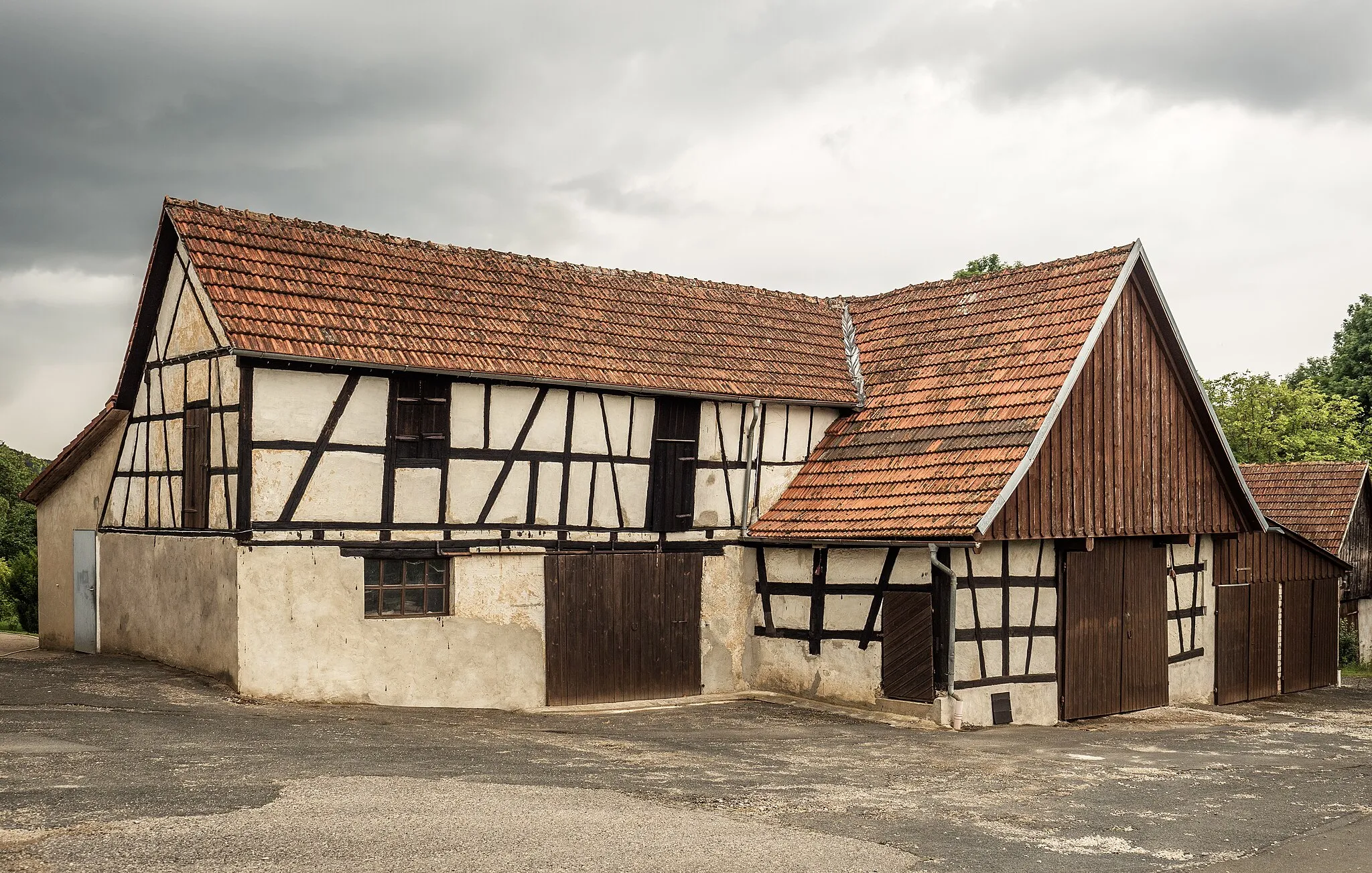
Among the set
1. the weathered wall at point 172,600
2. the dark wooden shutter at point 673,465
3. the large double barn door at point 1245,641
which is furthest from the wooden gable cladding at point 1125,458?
the weathered wall at point 172,600

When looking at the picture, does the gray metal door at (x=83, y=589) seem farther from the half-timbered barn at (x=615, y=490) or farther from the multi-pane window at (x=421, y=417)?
the multi-pane window at (x=421, y=417)

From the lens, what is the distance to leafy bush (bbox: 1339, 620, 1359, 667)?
114 ft

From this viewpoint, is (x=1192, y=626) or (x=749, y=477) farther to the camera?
(x=1192, y=626)

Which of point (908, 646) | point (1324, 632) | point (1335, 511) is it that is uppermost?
point (1335, 511)

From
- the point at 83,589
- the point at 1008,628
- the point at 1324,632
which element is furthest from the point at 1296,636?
the point at 83,589

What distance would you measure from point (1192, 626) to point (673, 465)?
31.3ft

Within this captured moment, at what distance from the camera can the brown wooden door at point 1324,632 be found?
26002mm

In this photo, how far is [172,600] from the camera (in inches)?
701

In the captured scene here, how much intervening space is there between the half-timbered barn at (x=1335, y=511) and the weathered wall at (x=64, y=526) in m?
27.5

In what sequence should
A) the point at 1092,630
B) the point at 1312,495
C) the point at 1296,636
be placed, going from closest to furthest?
the point at 1092,630 < the point at 1296,636 < the point at 1312,495

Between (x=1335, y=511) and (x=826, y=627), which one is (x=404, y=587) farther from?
(x=1335, y=511)

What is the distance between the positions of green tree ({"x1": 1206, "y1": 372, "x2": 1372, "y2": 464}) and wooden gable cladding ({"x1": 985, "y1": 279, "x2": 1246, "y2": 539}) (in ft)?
90.8

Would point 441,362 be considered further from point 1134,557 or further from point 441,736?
point 1134,557

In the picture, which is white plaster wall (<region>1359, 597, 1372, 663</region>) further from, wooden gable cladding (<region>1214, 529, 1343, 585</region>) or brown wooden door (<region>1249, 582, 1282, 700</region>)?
brown wooden door (<region>1249, 582, 1282, 700</region>)
